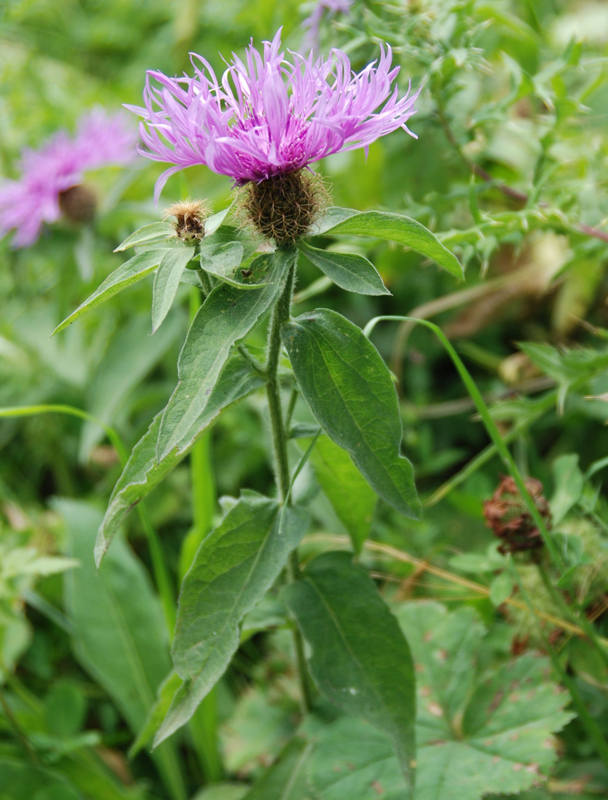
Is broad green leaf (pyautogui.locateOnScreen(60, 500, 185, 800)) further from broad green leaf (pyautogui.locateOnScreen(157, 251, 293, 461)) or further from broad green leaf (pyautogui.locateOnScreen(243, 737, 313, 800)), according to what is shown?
broad green leaf (pyautogui.locateOnScreen(157, 251, 293, 461))

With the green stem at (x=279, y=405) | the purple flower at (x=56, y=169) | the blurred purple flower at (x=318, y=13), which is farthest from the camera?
the purple flower at (x=56, y=169)

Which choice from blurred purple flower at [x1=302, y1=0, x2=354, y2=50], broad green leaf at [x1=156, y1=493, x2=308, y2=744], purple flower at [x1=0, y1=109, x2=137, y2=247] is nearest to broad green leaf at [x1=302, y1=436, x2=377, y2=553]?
broad green leaf at [x1=156, y1=493, x2=308, y2=744]

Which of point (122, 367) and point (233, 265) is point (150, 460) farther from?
point (122, 367)

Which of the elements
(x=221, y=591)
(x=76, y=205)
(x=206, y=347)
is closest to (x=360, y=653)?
(x=221, y=591)

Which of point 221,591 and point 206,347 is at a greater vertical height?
point 206,347

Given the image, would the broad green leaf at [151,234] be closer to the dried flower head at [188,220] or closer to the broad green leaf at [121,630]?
the dried flower head at [188,220]

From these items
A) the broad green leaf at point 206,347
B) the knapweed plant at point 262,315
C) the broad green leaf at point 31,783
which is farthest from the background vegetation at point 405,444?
the broad green leaf at point 206,347

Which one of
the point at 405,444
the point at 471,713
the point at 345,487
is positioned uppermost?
the point at 345,487

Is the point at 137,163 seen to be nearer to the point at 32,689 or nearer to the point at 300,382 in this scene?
the point at 32,689
